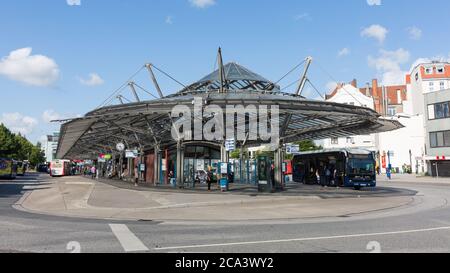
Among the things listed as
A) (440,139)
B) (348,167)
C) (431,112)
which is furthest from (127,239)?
(431,112)

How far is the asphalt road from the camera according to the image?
25.7 feet

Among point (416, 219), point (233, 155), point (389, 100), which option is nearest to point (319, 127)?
point (416, 219)

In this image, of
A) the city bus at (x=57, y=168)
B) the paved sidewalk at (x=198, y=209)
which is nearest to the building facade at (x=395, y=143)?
the city bus at (x=57, y=168)

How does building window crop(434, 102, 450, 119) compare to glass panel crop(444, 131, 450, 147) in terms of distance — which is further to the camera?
building window crop(434, 102, 450, 119)

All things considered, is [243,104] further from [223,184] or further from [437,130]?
[437,130]

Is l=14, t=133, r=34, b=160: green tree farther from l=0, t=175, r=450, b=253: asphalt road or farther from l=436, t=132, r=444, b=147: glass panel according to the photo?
l=0, t=175, r=450, b=253: asphalt road

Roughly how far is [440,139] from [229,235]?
50.4 meters

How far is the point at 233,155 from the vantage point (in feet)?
335

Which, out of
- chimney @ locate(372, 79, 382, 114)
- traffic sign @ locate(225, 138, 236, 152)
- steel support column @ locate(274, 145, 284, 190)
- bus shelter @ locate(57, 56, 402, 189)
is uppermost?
chimney @ locate(372, 79, 382, 114)

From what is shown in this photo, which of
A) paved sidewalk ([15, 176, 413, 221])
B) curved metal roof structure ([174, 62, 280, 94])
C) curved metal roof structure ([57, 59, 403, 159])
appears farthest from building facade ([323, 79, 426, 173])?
paved sidewalk ([15, 176, 413, 221])

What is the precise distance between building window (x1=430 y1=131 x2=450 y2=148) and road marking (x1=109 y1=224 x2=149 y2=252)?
164 feet


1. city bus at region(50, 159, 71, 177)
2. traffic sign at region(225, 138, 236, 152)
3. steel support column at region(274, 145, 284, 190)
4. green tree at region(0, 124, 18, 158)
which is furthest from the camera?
green tree at region(0, 124, 18, 158)

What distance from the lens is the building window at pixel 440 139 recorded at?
5078cm

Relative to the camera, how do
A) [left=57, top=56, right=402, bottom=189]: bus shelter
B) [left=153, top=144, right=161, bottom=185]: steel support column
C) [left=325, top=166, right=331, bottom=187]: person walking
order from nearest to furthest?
[left=57, top=56, right=402, bottom=189]: bus shelter, [left=325, top=166, right=331, bottom=187]: person walking, [left=153, top=144, right=161, bottom=185]: steel support column
